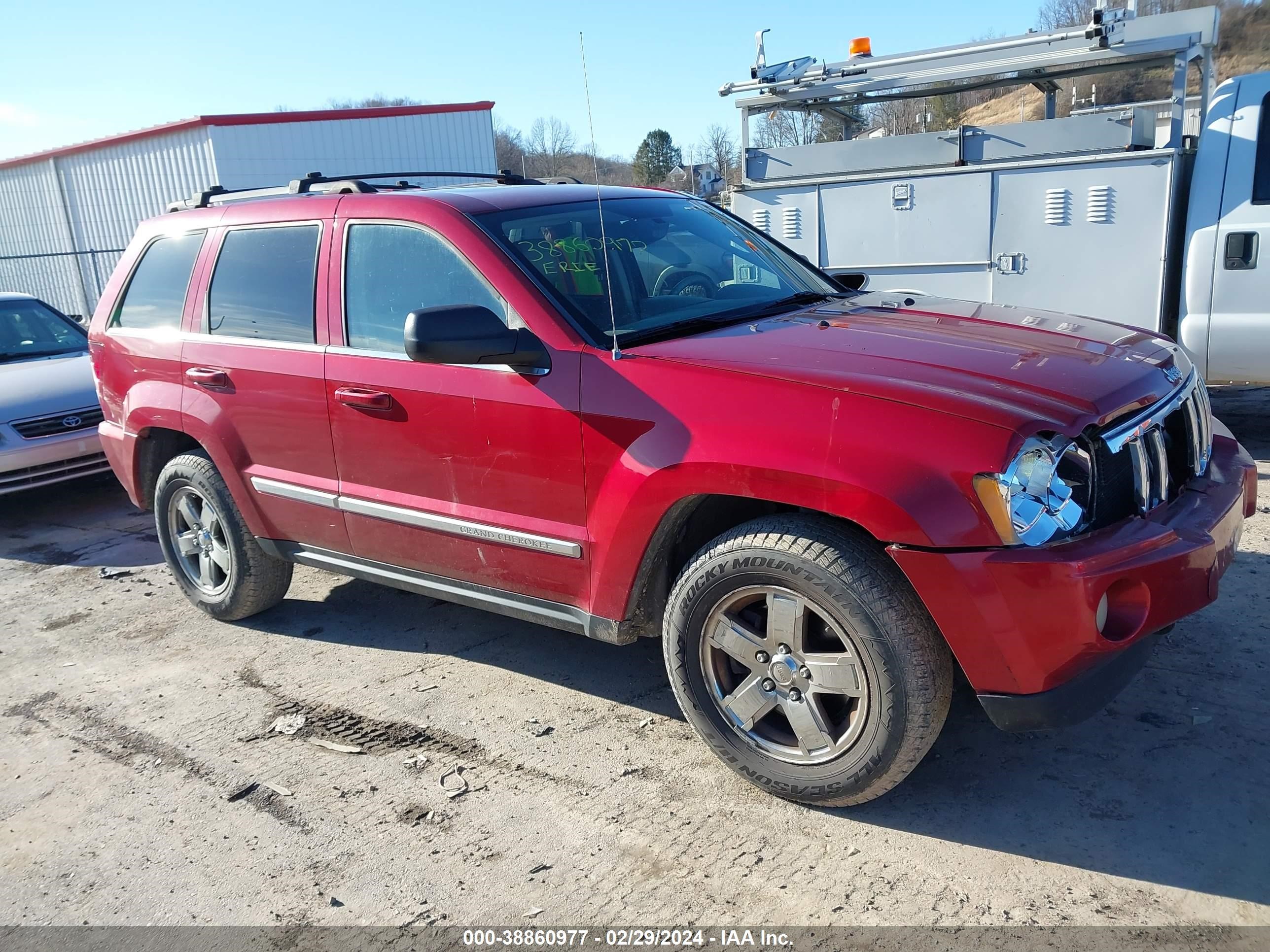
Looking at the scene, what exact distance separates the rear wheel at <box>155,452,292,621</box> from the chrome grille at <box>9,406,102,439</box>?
95.6 inches

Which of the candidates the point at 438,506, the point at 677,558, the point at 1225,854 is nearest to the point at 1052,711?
the point at 1225,854

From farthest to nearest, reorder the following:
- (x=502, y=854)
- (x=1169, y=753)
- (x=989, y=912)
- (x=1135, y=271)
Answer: (x=1135, y=271)
(x=1169, y=753)
(x=502, y=854)
(x=989, y=912)

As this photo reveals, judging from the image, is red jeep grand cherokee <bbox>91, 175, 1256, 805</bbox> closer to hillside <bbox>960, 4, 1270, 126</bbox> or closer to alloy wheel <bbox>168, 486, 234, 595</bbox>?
alloy wheel <bbox>168, 486, 234, 595</bbox>

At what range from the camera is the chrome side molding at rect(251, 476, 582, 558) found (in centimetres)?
340

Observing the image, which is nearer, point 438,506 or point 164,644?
point 438,506

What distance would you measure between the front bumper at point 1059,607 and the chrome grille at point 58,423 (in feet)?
20.3

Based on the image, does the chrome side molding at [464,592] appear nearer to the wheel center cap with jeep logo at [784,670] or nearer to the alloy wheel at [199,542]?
the alloy wheel at [199,542]

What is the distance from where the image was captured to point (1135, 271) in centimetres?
668

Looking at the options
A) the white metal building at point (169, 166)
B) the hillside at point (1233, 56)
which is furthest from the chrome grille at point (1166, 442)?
the hillside at point (1233, 56)

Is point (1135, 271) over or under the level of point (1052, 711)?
→ over

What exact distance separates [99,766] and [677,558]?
2.22m

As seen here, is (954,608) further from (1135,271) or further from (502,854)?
(1135,271)

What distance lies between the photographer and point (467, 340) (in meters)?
3.12

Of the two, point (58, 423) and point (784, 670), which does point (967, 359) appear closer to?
point (784, 670)
